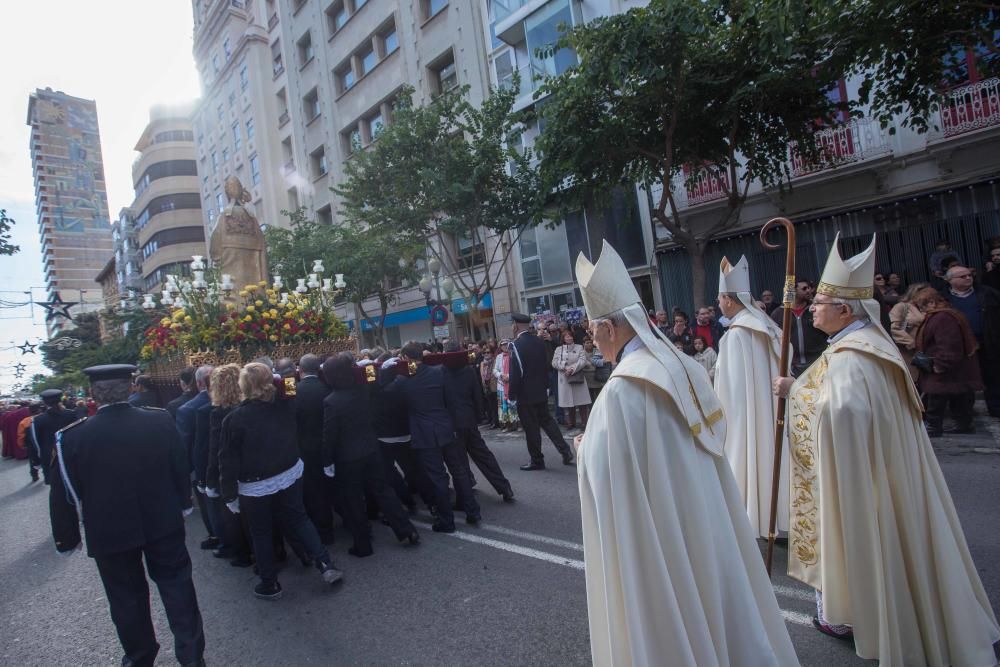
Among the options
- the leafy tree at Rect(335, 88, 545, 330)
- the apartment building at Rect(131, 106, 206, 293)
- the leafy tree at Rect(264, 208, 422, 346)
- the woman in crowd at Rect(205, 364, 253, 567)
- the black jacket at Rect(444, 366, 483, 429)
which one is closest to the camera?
the woman in crowd at Rect(205, 364, 253, 567)

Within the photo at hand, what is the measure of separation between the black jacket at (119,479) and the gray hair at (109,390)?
46 mm

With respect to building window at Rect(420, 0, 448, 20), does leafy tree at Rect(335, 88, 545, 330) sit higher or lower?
lower

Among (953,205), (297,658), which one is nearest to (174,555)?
(297,658)

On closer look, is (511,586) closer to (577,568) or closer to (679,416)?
(577,568)

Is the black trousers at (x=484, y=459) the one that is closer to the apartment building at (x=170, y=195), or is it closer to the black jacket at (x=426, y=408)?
the black jacket at (x=426, y=408)

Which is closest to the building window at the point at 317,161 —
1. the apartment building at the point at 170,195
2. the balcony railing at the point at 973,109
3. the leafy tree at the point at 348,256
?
the leafy tree at the point at 348,256

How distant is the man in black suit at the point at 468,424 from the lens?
616 cm

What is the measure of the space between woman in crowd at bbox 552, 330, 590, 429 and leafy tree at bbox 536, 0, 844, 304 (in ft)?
12.2

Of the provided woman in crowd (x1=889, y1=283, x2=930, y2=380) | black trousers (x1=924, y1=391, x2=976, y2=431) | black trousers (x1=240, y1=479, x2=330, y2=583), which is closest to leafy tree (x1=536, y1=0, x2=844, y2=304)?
woman in crowd (x1=889, y1=283, x2=930, y2=380)

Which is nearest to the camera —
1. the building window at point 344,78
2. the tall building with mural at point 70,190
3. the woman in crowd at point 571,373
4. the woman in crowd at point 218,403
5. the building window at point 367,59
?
the woman in crowd at point 218,403

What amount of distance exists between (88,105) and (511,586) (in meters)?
111

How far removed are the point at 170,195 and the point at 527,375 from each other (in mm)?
52589

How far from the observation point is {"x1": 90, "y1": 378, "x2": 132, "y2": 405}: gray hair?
3395mm

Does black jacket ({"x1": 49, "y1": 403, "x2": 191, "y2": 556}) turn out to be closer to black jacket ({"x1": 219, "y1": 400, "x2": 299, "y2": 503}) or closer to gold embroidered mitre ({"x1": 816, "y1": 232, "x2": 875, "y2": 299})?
black jacket ({"x1": 219, "y1": 400, "x2": 299, "y2": 503})
